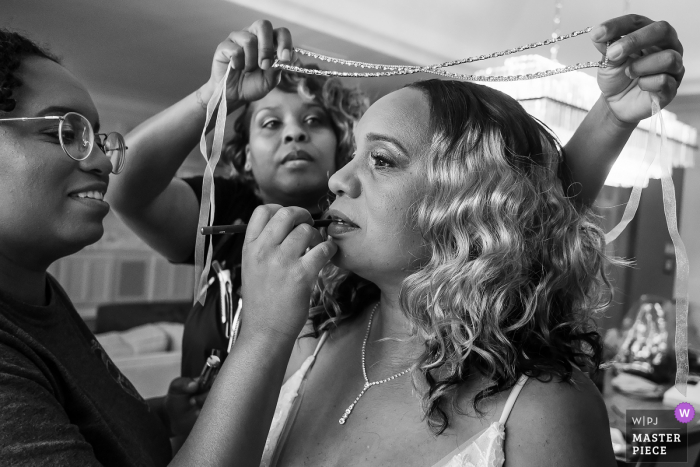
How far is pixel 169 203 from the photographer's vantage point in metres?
1.66

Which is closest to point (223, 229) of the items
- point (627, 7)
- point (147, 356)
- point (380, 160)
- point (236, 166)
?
point (380, 160)

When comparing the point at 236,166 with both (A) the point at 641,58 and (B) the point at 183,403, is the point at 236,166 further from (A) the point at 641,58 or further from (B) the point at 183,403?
(A) the point at 641,58

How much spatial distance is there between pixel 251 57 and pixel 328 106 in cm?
57

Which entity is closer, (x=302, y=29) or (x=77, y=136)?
(x=77, y=136)

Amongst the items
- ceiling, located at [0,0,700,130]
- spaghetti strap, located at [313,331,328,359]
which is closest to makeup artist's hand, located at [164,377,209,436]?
spaghetti strap, located at [313,331,328,359]

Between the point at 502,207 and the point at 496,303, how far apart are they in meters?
0.18

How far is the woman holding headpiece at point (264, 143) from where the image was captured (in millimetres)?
1086

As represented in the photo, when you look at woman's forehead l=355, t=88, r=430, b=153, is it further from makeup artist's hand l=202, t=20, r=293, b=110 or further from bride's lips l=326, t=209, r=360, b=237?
makeup artist's hand l=202, t=20, r=293, b=110

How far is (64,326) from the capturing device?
119 cm

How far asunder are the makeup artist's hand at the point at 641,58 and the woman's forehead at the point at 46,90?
38.8 inches

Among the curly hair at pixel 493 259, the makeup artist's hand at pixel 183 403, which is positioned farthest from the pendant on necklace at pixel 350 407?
the makeup artist's hand at pixel 183 403

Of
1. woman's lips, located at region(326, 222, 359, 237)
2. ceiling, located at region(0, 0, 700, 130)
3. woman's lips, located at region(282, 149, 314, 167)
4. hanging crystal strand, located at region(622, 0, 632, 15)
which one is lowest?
woman's lips, located at region(326, 222, 359, 237)

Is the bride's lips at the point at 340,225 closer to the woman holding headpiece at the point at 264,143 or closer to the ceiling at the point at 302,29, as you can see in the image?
the woman holding headpiece at the point at 264,143

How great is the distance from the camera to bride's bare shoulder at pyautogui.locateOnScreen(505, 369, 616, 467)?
891mm
